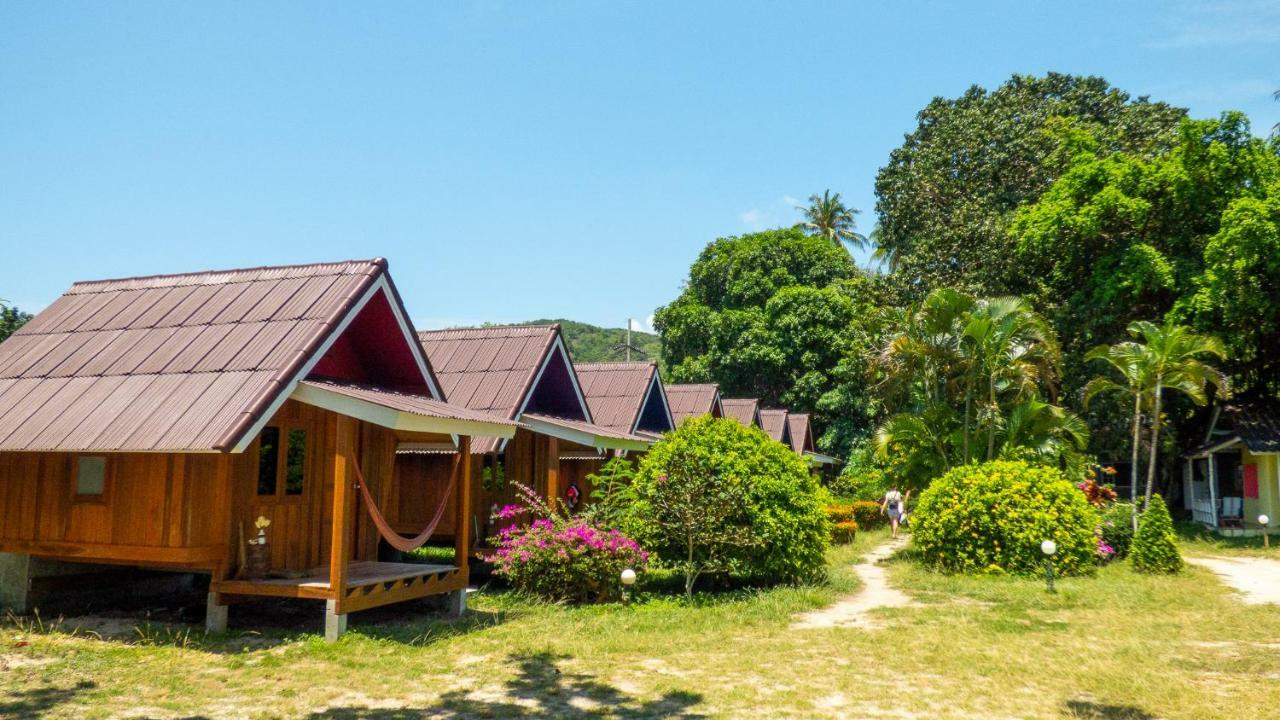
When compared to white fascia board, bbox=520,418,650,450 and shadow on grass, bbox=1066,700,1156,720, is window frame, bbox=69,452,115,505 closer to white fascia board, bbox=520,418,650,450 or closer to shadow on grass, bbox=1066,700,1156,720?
white fascia board, bbox=520,418,650,450

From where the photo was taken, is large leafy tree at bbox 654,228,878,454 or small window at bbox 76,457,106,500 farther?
large leafy tree at bbox 654,228,878,454

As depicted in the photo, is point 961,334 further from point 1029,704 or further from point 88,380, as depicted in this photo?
point 88,380

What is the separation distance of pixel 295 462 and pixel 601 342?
62.3 m

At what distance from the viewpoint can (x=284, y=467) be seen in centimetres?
1160

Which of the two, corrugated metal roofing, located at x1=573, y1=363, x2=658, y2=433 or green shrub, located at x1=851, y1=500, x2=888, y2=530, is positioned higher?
corrugated metal roofing, located at x1=573, y1=363, x2=658, y2=433

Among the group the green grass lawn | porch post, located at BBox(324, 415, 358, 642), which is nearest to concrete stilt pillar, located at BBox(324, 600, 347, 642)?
porch post, located at BBox(324, 415, 358, 642)

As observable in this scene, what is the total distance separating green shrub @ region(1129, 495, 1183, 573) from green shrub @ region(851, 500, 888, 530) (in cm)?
1183

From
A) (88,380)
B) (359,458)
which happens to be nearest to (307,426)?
(359,458)

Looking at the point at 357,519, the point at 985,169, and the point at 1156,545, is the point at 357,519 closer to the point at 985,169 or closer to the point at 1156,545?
the point at 1156,545

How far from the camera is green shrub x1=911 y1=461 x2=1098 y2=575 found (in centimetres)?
1628

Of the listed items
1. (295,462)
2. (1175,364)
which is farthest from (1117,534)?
(295,462)

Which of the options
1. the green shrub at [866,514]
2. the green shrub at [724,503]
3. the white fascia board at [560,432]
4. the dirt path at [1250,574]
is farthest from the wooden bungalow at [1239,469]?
the white fascia board at [560,432]

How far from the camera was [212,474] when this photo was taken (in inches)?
414

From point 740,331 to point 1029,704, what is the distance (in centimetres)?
3499
